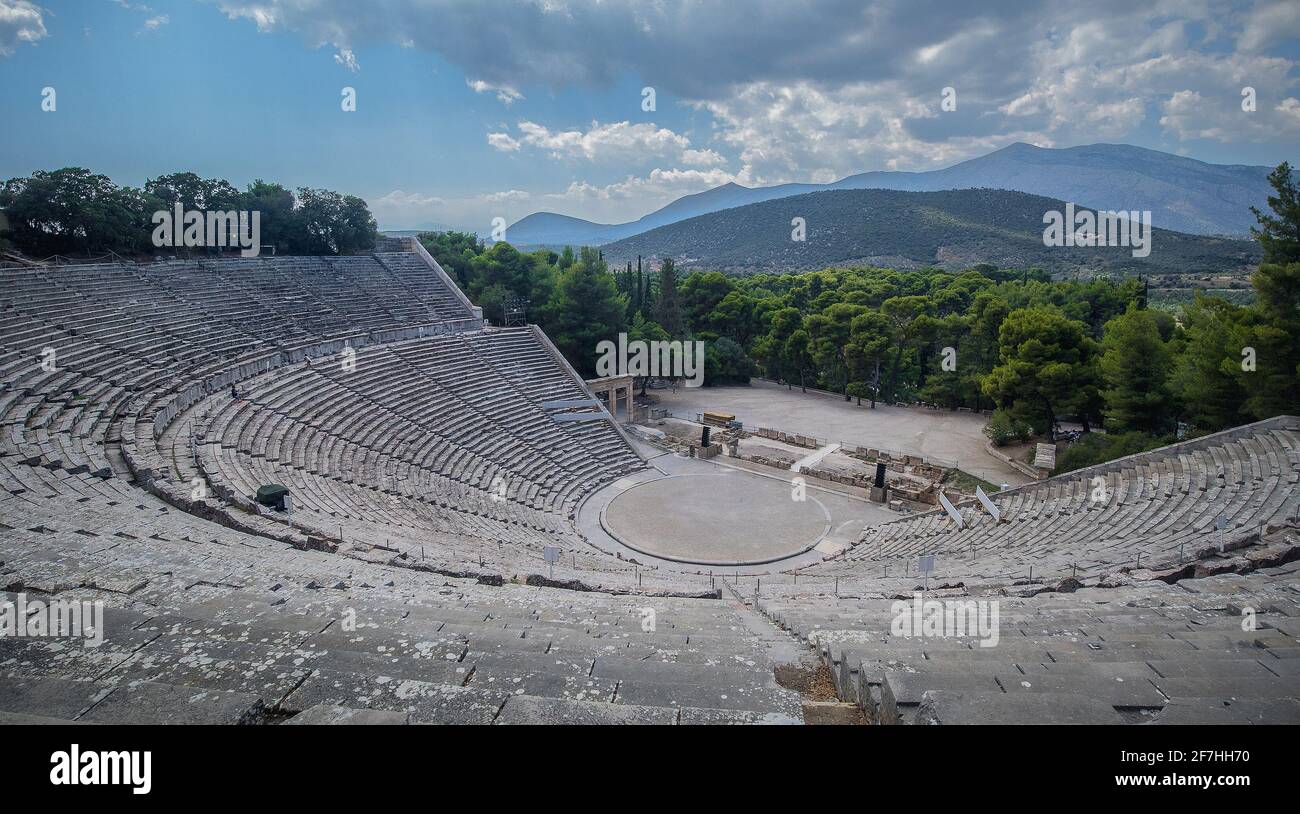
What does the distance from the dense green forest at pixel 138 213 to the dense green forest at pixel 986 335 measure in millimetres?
7073

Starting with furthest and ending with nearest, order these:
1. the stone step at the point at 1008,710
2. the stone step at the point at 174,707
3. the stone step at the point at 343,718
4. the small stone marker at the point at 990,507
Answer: the small stone marker at the point at 990,507 → the stone step at the point at 1008,710 → the stone step at the point at 174,707 → the stone step at the point at 343,718

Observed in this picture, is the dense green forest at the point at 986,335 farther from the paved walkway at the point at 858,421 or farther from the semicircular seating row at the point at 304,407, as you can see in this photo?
the semicircular seating row at the point at 304,407

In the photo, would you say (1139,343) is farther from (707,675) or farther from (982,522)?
(707,675)

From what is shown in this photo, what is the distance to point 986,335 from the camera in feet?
115

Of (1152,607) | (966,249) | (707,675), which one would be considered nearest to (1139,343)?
(1152,607)

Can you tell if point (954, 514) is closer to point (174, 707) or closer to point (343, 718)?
point (343, 718)

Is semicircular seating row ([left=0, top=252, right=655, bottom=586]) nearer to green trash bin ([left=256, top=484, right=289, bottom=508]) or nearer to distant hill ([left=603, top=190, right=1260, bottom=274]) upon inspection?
green trash bin ([left=256, top=484, right=289, bottom=508])

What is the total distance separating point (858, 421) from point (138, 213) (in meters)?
35.4

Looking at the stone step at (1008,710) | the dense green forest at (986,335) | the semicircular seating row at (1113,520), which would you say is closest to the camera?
the stone step at (1008,710)

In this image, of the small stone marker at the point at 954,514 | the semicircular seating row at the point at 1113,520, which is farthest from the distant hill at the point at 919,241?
the small stone marker at the point at 954,514

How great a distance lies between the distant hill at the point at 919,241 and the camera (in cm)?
9406

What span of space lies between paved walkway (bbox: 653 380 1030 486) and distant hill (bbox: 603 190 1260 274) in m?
65.9

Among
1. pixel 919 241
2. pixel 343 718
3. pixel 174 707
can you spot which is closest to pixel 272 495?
pixel 174 707
